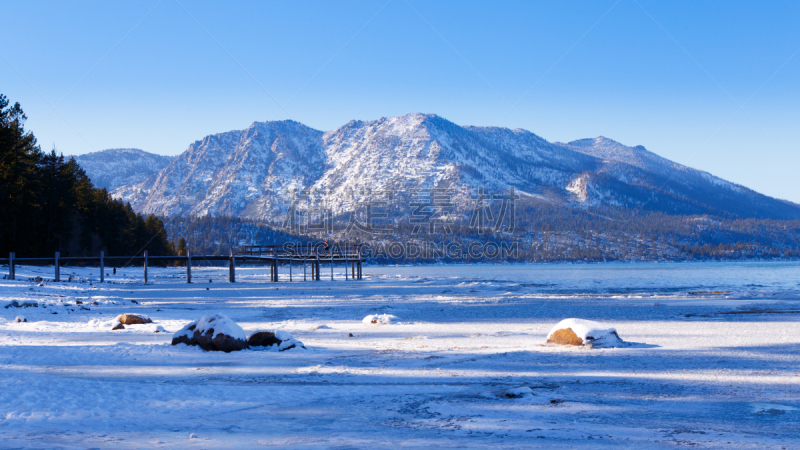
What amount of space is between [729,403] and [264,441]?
22.0ft

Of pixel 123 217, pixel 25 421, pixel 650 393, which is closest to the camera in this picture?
pixel 25 421

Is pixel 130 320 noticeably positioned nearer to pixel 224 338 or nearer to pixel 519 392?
pixel 224 338

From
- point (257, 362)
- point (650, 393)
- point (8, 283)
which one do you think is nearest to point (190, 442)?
point (257, 362)

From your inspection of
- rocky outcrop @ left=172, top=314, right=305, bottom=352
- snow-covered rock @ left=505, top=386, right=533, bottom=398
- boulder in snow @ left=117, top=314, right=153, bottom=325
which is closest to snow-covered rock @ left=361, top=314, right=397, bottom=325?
rocky outcrop @ left=172, top=314, right=305, bottom=352

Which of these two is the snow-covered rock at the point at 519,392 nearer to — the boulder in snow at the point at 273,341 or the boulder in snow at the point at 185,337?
the boulder in snow at the point at 273,341

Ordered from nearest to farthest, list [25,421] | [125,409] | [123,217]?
[25,421], [125,409], [123,217]

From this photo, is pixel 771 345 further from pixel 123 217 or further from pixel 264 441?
pixel 123 217

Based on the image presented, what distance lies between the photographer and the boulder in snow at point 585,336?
14758 mm

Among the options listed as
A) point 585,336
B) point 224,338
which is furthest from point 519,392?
point 224,338

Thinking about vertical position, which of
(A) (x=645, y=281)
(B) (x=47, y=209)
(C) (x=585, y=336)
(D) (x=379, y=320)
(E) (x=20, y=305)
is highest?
(B) (x=47, y=209)

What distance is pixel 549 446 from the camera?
6.81 meters

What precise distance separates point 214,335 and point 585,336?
8716 mm

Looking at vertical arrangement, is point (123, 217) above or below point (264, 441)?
above

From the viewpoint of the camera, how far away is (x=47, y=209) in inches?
2486
